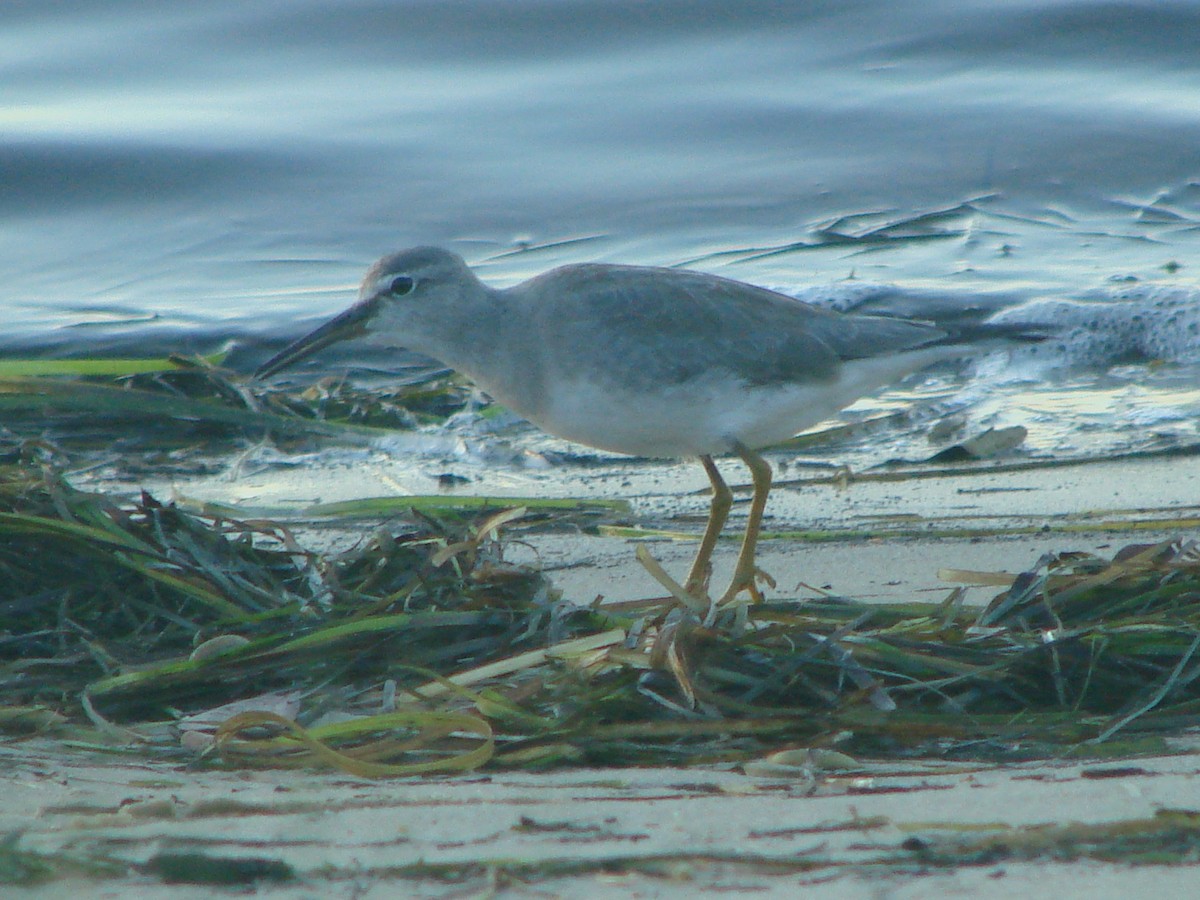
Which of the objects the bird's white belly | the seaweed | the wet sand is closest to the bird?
the bird's white belly

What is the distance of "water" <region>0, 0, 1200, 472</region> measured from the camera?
27.4ft

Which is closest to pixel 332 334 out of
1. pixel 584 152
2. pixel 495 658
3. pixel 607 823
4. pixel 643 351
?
pixel 643 351

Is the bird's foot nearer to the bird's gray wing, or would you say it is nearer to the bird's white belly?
the bird's white belly

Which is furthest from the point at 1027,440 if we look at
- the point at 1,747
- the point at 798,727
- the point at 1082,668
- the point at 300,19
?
the point at 300,19

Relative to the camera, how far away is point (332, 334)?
4.22m

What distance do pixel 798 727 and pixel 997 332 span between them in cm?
243

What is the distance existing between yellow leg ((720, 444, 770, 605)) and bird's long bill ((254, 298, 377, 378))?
118cm

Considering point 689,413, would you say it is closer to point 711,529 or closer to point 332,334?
point 711,529

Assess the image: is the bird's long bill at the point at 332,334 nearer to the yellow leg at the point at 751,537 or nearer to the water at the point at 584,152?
the yellow leg at the point at 751,537

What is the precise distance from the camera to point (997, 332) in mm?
4656

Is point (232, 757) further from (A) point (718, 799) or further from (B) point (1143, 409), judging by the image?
(B) point (1143, 409)

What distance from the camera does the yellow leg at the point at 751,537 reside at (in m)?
3.66

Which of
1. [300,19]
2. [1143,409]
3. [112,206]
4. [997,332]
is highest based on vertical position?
[300,19]

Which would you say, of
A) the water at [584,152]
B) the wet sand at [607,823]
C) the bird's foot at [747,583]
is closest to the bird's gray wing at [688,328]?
the bird's foot at [747,583]
